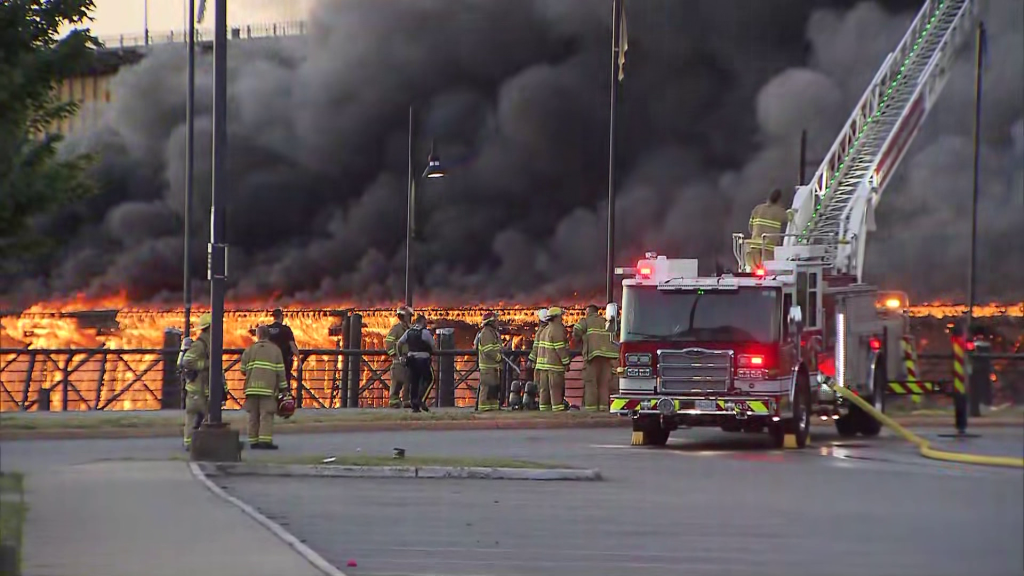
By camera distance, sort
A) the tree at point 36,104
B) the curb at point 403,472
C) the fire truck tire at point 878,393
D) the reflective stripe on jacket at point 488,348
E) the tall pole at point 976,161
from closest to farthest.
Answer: the tall pole at point 976,161, the fire truck tire at point 878,393, the tree at point 36,104, the curb at point 403,472, the reflective stripe on jacket at point 488,348

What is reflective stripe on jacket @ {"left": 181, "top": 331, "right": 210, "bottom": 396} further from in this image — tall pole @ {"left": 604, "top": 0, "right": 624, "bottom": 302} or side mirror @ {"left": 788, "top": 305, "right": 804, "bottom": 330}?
tall pole @ {"left": 604, "top": 0, "right": 624, "bottom": 302}

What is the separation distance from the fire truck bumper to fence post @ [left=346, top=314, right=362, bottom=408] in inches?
406

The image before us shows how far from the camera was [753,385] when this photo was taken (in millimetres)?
16016

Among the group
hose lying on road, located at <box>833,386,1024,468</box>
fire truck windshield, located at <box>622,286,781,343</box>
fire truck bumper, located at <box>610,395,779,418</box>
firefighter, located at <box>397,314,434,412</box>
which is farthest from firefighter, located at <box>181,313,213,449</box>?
hose lying on road, located at <box>833,386,1024,468</box>

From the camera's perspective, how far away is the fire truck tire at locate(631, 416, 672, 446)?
16.8 m

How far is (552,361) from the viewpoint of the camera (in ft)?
74.5

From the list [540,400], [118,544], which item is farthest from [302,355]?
[118,544]

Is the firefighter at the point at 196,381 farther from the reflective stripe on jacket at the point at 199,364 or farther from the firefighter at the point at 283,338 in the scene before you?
the firefighter at the point at 283,338

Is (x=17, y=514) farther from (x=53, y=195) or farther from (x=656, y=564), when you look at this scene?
(x=656, y=564)

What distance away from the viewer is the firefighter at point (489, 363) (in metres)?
23.3

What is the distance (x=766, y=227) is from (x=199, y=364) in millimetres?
7008

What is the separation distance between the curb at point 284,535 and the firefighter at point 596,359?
1094 centimetres

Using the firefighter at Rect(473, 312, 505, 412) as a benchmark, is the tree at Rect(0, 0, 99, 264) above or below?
above

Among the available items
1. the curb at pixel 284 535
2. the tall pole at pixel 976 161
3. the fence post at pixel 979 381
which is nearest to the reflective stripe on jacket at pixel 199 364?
the curb at pixel 284 535
